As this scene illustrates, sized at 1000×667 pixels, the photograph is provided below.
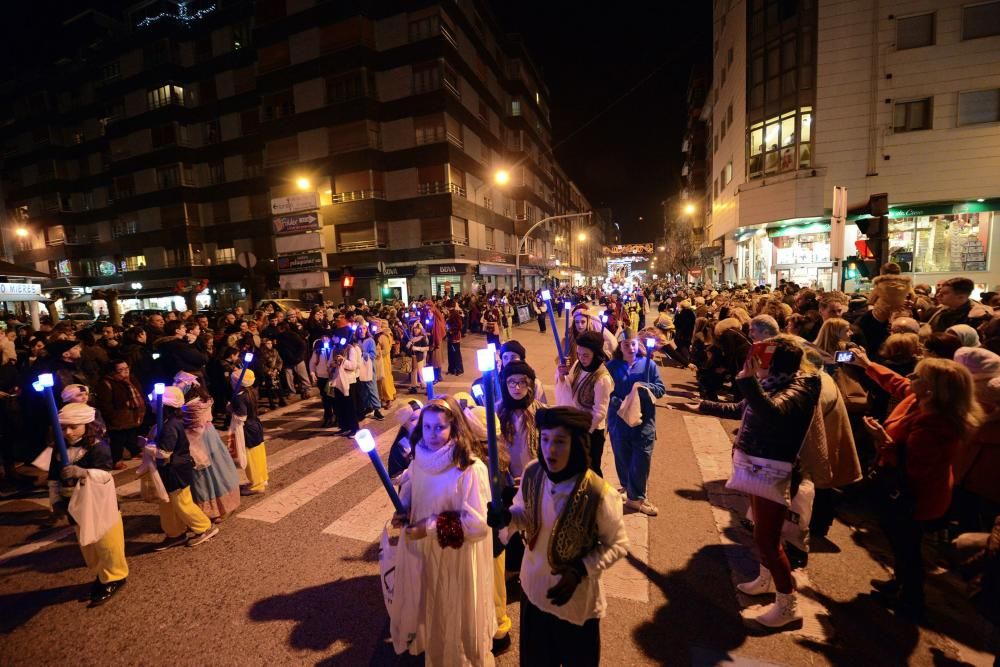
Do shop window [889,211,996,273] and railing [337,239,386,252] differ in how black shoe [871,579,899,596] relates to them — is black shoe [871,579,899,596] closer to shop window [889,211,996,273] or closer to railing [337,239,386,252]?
shop window [889,211,996,273]

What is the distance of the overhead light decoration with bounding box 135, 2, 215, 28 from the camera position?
35.7 m

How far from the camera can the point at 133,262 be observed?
38.7 m

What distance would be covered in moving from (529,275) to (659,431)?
141 ft

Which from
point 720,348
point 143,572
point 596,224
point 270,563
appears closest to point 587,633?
point 270,563

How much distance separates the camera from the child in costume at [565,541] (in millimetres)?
2115

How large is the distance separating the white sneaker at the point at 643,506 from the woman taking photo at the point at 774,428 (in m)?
1.53

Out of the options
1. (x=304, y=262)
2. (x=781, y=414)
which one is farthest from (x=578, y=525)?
(x=304, y=262)

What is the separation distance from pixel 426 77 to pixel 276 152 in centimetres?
1217

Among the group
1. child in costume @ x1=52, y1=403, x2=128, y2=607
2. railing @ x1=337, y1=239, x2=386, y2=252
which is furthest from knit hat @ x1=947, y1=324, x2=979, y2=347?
railing @ x1=337, y1=239, x2=386, y2=252

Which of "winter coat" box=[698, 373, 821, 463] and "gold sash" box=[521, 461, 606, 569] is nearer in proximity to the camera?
"gold sash" box=[521, 461, 606, 569]

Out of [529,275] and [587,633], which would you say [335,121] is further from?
[587,633]

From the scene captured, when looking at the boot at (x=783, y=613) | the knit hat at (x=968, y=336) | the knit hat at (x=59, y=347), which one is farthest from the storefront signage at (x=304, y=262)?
the knit hat at (x=968, y=336)

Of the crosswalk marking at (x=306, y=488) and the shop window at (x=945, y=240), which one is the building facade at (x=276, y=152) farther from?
the shop window at (x=945, y=240)

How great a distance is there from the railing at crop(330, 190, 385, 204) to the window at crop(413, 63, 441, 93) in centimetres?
727
